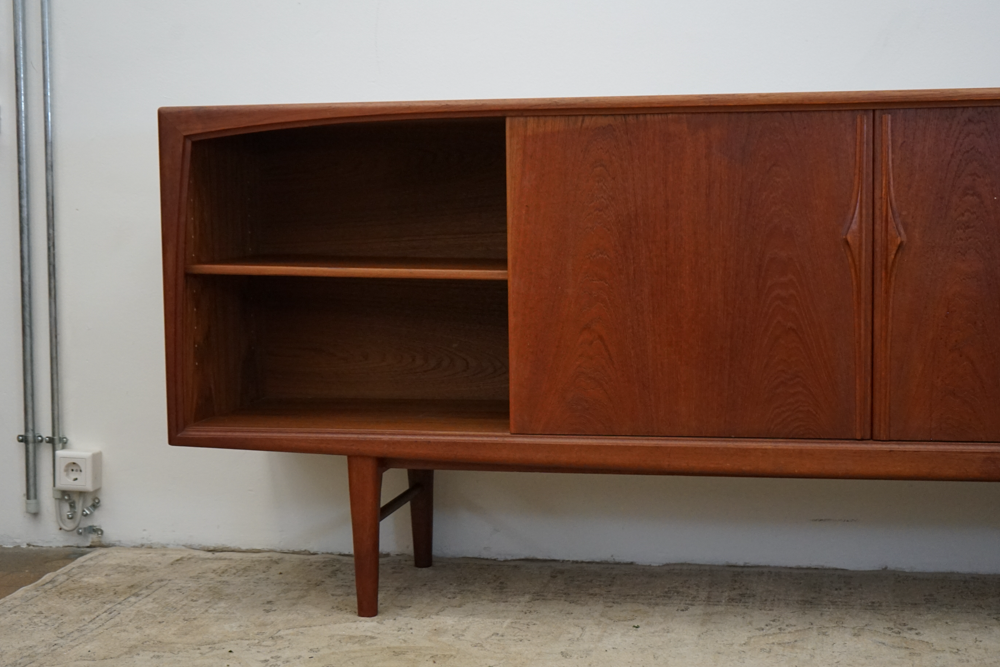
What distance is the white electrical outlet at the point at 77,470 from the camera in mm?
2043

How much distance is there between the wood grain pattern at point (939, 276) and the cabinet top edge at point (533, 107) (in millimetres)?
29

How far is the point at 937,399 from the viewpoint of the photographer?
144cm

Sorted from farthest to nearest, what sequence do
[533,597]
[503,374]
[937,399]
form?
[503,374]
[533,597]
[937,399]

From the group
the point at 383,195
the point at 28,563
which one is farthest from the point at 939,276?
the point at 28,563

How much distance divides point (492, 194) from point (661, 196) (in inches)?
19.4

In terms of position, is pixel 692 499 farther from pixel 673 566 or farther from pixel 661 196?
pixel 661 196

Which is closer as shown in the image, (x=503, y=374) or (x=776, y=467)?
(x=776, y=467)

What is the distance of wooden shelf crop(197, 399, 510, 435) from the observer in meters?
1.61

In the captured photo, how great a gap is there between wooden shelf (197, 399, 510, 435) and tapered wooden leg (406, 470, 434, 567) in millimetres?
164

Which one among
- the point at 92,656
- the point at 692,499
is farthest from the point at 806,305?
the point at 92,656

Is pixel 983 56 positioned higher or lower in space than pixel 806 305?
A: higher

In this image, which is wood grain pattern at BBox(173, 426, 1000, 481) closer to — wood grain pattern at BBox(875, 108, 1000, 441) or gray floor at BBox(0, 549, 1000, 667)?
wood grain pattern at BBox(875, 108, 1000, 441)

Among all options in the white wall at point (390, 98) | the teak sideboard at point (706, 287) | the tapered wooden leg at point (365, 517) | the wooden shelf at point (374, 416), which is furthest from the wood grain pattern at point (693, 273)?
the white wall at point (390, 98)

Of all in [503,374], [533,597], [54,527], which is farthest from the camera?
[54,527]
